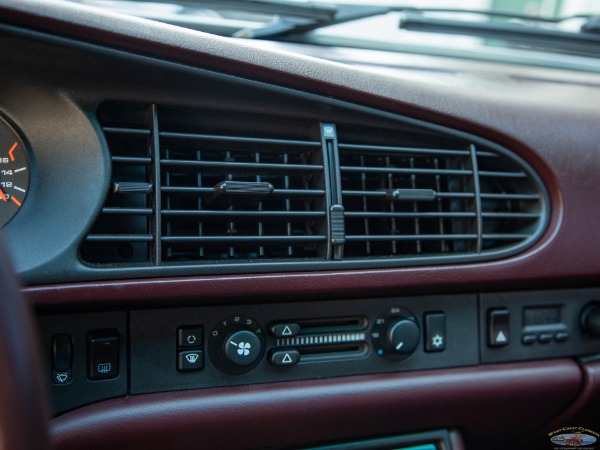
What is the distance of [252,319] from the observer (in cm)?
120

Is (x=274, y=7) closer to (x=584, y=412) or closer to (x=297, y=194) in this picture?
(x=297, y=194)

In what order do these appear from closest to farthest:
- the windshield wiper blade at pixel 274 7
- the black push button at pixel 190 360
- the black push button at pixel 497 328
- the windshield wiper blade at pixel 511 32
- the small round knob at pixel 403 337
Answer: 1. the black push button at pixel 190 360
2. the small round knob at pixel 403 337
3. the black push button at pixel 497 328
4. the windshield wiper blade at pixel 274 7
5. the windshield wiper blade at pixel 511 32

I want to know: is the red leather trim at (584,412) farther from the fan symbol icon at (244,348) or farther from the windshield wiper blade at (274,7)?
the windshield wiper blade at (274,7)

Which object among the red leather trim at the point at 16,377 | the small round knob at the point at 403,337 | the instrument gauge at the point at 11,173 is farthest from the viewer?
the small round knob at the point at 403,337

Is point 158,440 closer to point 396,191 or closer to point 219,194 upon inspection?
point 219,194

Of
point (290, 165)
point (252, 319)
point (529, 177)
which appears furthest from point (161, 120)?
point (529, 177)

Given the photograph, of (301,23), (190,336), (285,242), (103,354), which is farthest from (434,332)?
(301,23)

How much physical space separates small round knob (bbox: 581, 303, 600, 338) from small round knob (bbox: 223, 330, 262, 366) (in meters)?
0.78

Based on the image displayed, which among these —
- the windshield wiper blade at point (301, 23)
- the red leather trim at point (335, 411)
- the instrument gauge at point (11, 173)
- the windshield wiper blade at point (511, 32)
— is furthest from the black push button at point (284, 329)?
the windshield wiper blade at point (511, 32)

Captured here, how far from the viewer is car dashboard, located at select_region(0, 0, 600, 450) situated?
1.05m

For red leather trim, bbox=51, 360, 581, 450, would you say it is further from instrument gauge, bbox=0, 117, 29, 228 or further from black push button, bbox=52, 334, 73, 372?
instrument gauge, bbox=0, 117, 29, 228

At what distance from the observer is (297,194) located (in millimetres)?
1168
